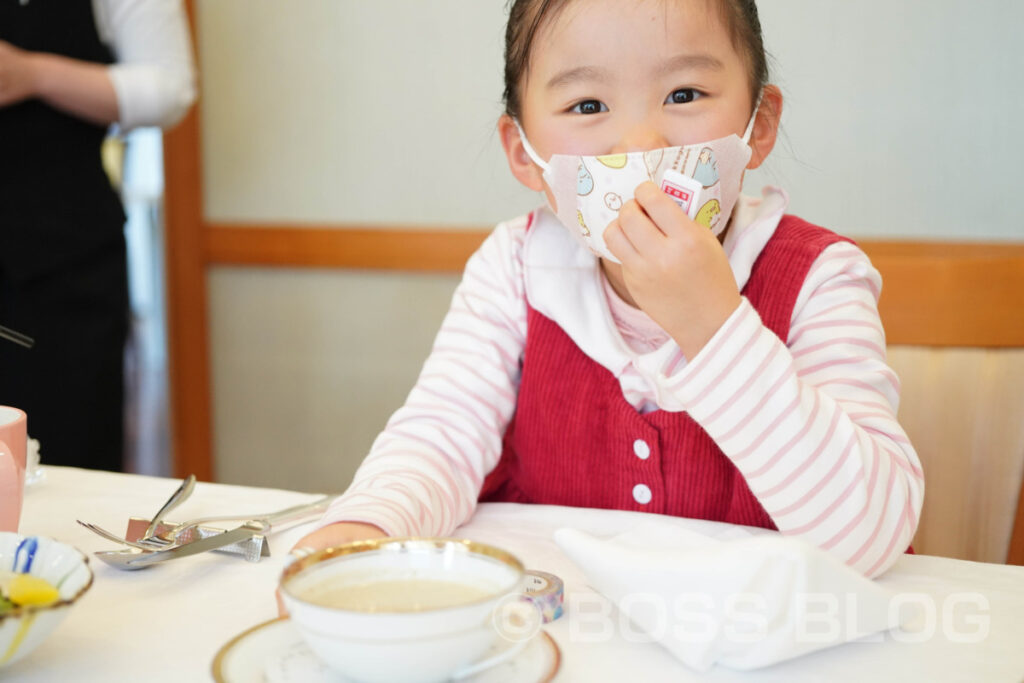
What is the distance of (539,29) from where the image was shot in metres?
1.07

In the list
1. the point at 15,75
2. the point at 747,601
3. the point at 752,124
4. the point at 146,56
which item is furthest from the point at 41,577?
the point at 146,56

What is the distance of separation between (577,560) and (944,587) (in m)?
0.29

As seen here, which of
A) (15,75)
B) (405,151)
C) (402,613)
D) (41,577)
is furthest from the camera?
(405,151)

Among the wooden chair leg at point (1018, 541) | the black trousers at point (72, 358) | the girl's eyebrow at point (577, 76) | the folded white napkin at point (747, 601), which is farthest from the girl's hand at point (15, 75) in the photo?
the wooden chair leg at point (1018, 541)

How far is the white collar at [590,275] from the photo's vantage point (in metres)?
1.09

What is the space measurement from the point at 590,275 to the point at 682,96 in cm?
24

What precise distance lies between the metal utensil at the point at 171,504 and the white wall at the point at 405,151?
1476 millimetres

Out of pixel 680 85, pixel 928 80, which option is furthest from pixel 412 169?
pixel 680 85

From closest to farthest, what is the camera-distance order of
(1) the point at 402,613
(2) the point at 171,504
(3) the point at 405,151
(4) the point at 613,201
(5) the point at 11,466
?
(1) the point at 402,613, (5) the point at 11,466, (2) the point at 171,504, (4) the point at 613,201, (3) the point at 405,151

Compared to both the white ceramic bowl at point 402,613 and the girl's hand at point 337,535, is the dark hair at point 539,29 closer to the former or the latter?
the girl's hand at point 337,535

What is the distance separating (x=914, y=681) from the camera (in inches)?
23.6

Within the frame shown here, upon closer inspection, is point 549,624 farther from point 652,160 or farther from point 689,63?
point 689,63

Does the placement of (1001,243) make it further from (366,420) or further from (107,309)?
(107,309)

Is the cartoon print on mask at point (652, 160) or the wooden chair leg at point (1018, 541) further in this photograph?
the wooden chair leg at point (1018, 541)
